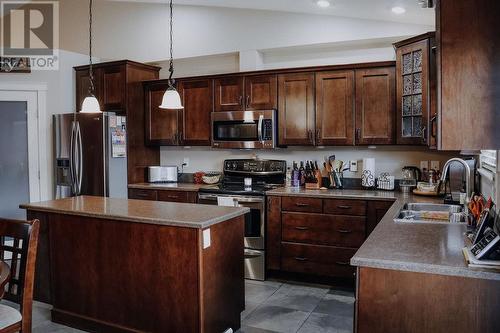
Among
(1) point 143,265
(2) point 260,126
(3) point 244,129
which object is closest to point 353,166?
(2) point 260,126

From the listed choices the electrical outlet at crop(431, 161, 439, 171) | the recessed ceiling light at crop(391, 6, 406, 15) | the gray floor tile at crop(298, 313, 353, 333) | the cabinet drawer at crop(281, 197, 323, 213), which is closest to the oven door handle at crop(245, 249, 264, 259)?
the cabinet drawer at crop(281, 197, 323, 213)

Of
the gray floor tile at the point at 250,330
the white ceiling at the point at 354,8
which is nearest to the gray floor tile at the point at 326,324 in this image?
the gray floor tile at the point at 250,330

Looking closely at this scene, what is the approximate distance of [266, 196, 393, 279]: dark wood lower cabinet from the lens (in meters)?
3.85

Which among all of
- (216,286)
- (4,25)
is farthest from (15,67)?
(216,286)

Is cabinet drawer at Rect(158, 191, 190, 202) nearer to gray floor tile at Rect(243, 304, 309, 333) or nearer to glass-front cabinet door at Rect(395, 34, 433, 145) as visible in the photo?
gray floor tile at Rect(243, 304, 309, 333)

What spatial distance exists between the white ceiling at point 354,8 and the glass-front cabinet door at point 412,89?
0.33 m

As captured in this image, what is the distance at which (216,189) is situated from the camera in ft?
14.6

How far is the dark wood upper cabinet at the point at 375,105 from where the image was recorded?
158 inches

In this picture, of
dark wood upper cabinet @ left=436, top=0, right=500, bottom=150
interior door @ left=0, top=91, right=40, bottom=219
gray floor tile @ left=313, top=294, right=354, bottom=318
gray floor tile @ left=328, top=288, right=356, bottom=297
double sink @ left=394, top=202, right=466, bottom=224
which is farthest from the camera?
interior door @ left=0, top=91, right=40, bottom=219

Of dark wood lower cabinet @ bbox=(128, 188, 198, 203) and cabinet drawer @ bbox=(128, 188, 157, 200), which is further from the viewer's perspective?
cabinet drawer @ bbox=(128, 188, 157, 200)

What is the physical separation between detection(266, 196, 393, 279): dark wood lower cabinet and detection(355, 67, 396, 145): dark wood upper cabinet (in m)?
0.69

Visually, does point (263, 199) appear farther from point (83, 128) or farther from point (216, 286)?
point (83, 128)

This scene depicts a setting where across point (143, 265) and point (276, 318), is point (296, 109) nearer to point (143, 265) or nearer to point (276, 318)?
point (276, 318)

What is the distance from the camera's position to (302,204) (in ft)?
13.3
